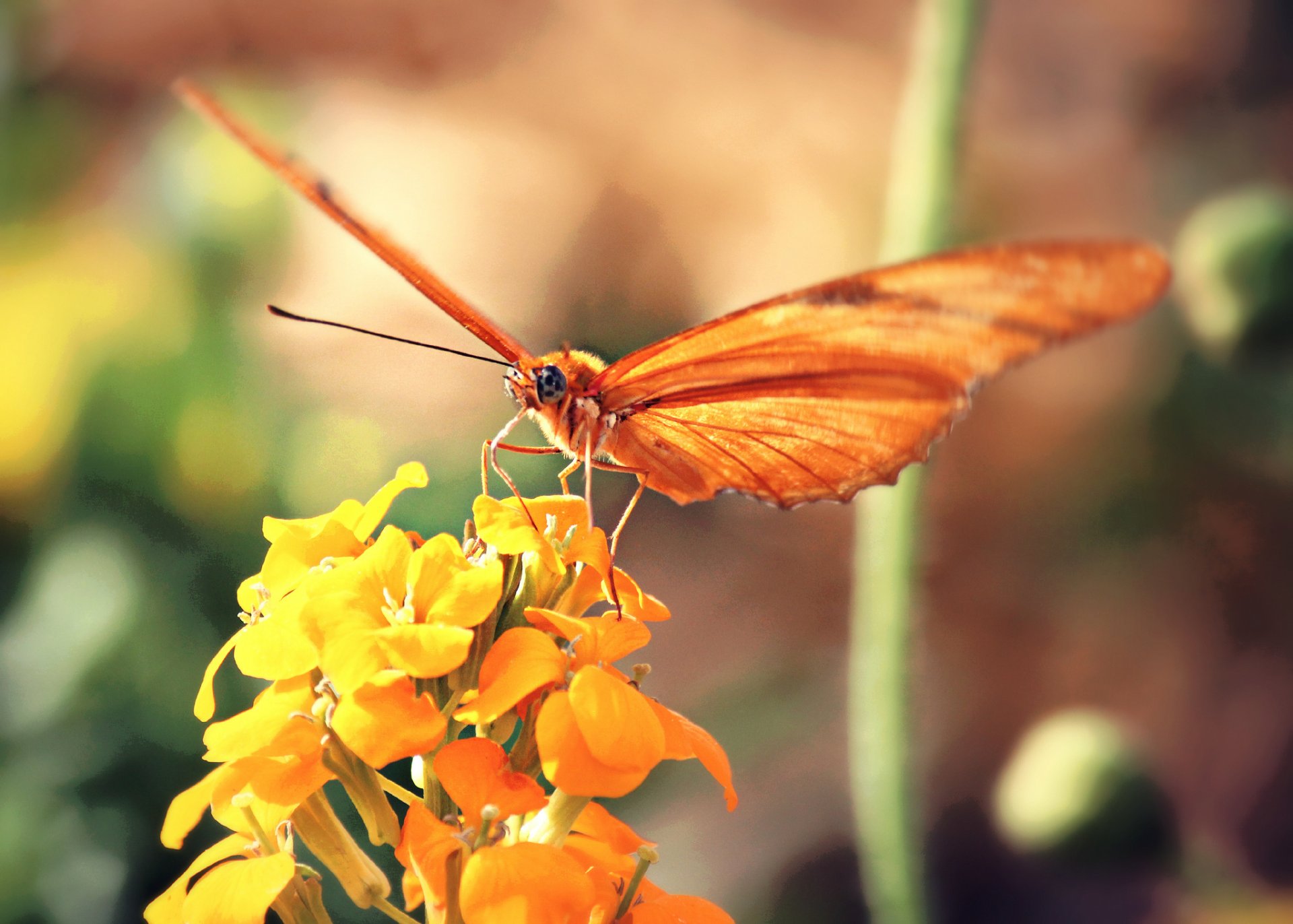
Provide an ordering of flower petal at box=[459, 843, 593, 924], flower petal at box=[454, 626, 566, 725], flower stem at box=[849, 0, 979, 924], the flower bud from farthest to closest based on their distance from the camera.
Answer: the flower bud
flower stem at box=[849, 0, 979, 924]
flower petal at box=[454, 626, 566, 725]
flower petal at box=[459, 843, 593, 924]

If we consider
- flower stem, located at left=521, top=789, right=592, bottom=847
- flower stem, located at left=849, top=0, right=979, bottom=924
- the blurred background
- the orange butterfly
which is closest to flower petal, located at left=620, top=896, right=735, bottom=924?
flower stem, located at left=521, top=789, right=592, bottom=847

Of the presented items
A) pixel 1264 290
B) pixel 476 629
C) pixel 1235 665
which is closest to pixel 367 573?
pixel 476 629

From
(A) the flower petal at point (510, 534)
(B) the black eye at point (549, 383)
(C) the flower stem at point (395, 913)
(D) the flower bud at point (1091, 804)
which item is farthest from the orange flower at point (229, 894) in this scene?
(D) the flower bud at point (1091, 804)

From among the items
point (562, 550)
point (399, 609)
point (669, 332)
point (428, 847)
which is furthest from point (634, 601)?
point (669, 332)

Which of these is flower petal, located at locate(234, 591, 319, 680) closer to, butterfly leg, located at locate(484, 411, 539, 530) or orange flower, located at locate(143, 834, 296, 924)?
orange flower, located at locate(143, 834, 296, 924)

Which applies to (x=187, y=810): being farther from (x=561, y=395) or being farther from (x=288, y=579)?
(x=561, y=395)

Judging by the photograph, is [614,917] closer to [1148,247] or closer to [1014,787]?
[1148,247]
